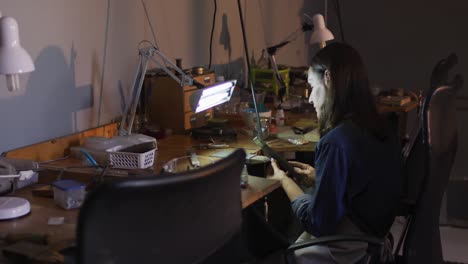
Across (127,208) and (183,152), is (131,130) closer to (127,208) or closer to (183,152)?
(183,152)

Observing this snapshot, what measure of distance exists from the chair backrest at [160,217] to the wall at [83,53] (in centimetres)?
130

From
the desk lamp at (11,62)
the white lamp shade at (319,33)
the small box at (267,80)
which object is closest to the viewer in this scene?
the desk lamp at (11,62)

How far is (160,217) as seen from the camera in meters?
1.04

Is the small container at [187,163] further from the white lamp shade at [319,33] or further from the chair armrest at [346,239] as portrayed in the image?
the white lamp shade at [319,33]

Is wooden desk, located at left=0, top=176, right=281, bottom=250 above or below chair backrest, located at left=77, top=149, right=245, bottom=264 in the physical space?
below

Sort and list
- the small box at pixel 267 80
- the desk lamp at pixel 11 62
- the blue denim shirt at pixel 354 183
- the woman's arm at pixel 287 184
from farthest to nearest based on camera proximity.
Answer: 1. the small box at pixel 267 80
2. the woman's arm at pixel 287 184
3. the blue denim shirt at pixel 354 183
4. the desk lamp at pixel 11 62

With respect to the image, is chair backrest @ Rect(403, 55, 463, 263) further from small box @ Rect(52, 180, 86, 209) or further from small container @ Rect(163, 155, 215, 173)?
small box @ Rect(52, 180, 86, 209)

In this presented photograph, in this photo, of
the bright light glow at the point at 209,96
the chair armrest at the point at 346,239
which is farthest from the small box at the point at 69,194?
the bright light glow at the point at 209,96

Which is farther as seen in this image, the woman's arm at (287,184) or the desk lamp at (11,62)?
the woman's arm at (287,184)

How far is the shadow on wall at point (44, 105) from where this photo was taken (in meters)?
2.19

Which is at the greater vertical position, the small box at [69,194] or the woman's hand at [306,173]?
the small box at [69,194]

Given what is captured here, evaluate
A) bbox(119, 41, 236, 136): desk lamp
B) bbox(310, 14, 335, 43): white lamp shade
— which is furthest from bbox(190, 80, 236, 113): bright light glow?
bbox(310, 14, 335, 43): white lamp shade

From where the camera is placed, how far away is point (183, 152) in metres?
2.45

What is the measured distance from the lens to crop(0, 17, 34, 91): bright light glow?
1.65 meters
